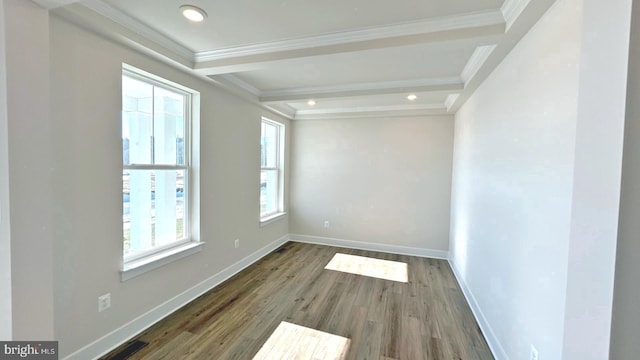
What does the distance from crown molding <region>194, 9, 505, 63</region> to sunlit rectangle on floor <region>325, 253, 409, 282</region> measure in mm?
2857

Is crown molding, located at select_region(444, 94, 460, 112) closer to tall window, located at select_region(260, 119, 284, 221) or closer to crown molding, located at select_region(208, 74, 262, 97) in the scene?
crown molding, located at select_region(208, 74, 262, 97)

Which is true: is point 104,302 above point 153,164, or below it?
below

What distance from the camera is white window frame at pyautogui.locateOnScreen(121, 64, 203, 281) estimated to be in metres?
2.16

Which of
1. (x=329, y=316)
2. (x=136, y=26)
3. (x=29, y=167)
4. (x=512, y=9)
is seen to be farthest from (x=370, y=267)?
(x=136, y=26)

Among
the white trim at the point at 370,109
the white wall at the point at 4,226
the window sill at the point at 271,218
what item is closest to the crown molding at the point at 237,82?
the white trim at the point at 370,109

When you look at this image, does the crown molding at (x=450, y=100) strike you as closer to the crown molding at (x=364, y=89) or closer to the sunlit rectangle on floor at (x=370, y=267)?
the crown molding at (x=364, y=89)

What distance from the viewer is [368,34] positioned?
1.97m

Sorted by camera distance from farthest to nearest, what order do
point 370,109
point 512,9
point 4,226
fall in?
1. point 370,109
2. point 512,9
3. point 4,226

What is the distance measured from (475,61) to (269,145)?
3230 millimetres

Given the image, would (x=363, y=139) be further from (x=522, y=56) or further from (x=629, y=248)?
(x=629, y=248)

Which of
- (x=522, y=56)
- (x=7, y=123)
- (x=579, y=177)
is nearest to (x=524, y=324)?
(x=579, y=177)

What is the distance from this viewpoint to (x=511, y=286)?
1.83 metres

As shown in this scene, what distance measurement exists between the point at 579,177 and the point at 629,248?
0.66 feet

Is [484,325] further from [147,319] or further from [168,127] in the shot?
[168,127]
